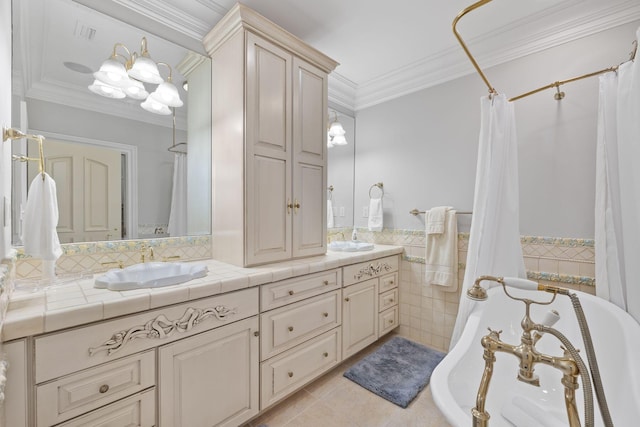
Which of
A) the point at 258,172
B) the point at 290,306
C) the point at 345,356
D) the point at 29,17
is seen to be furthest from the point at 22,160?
the point at 345,356

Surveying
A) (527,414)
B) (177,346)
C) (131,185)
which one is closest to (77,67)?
(131,185)

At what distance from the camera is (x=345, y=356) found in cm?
204

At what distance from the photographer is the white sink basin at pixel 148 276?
119 cm

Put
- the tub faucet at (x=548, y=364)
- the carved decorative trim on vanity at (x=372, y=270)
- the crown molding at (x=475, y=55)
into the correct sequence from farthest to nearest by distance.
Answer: the carved decorative trim on vanity at (x=372, y=270) < the crown molding at (x=475, y=55) < the tub faucet at (x=548, y=364)

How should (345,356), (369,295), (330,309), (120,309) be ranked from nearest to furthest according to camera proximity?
(120,309), (330,309), (345,356), (369,295)

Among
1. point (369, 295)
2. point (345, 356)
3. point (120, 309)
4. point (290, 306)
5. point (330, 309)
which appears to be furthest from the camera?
point (369, 295)

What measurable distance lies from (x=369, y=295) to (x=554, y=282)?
1335 millimetres

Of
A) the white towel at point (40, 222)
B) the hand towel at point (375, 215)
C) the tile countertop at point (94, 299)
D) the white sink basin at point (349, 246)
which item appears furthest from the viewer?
the hand towel at point (375, 215)

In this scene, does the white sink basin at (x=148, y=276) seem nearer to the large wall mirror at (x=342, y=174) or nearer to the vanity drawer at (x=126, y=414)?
the vanity drawer at (x=126, y=414)

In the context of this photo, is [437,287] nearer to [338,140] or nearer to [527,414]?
[527,414]

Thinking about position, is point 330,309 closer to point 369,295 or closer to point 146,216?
point 369,295

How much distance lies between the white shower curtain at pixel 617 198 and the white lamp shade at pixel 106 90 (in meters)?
2.76

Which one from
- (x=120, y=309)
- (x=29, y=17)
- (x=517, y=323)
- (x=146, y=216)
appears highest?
(x=29, y=17)

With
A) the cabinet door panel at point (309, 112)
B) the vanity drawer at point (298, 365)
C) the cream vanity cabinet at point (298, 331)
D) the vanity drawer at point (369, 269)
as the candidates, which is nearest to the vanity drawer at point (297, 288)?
the cream vanity cabinet at point (298, 331)
